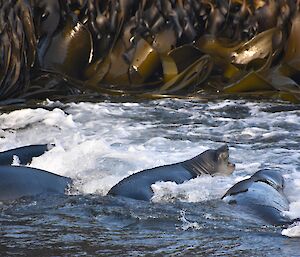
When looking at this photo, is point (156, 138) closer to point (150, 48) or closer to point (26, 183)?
point (26, 183)

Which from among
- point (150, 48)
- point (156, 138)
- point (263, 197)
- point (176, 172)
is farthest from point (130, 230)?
point (150, 48)

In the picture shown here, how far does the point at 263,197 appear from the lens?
13.0 ft

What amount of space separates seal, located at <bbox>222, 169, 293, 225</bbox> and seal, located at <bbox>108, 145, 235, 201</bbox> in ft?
1.19

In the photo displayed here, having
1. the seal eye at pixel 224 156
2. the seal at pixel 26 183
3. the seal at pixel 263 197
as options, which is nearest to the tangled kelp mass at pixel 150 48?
the seal eye at pixel 224 156

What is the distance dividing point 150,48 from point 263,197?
388 cm

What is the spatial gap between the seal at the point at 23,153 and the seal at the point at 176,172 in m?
0.75

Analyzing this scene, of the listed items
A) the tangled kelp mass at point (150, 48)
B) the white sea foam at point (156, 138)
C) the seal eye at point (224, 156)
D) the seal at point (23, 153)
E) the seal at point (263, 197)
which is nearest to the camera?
the seal at point (263, 197)

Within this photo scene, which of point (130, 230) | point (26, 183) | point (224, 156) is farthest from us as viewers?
point (224, 156)

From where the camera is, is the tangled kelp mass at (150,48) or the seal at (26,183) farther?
the tangled kelp mass at (150,48)

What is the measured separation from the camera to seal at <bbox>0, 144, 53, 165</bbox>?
4.73 metres

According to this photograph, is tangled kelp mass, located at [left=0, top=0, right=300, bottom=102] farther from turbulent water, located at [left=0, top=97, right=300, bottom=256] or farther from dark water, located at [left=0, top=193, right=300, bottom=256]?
dark water, located at [left=0, top=193, right=300, bottom=256]

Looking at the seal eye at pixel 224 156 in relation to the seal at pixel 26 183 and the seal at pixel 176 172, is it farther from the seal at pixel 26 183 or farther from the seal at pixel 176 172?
the seal at pixel 26 183

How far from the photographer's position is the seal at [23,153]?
4.73m

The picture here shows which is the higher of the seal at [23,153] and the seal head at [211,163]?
the seal at [23,153]
